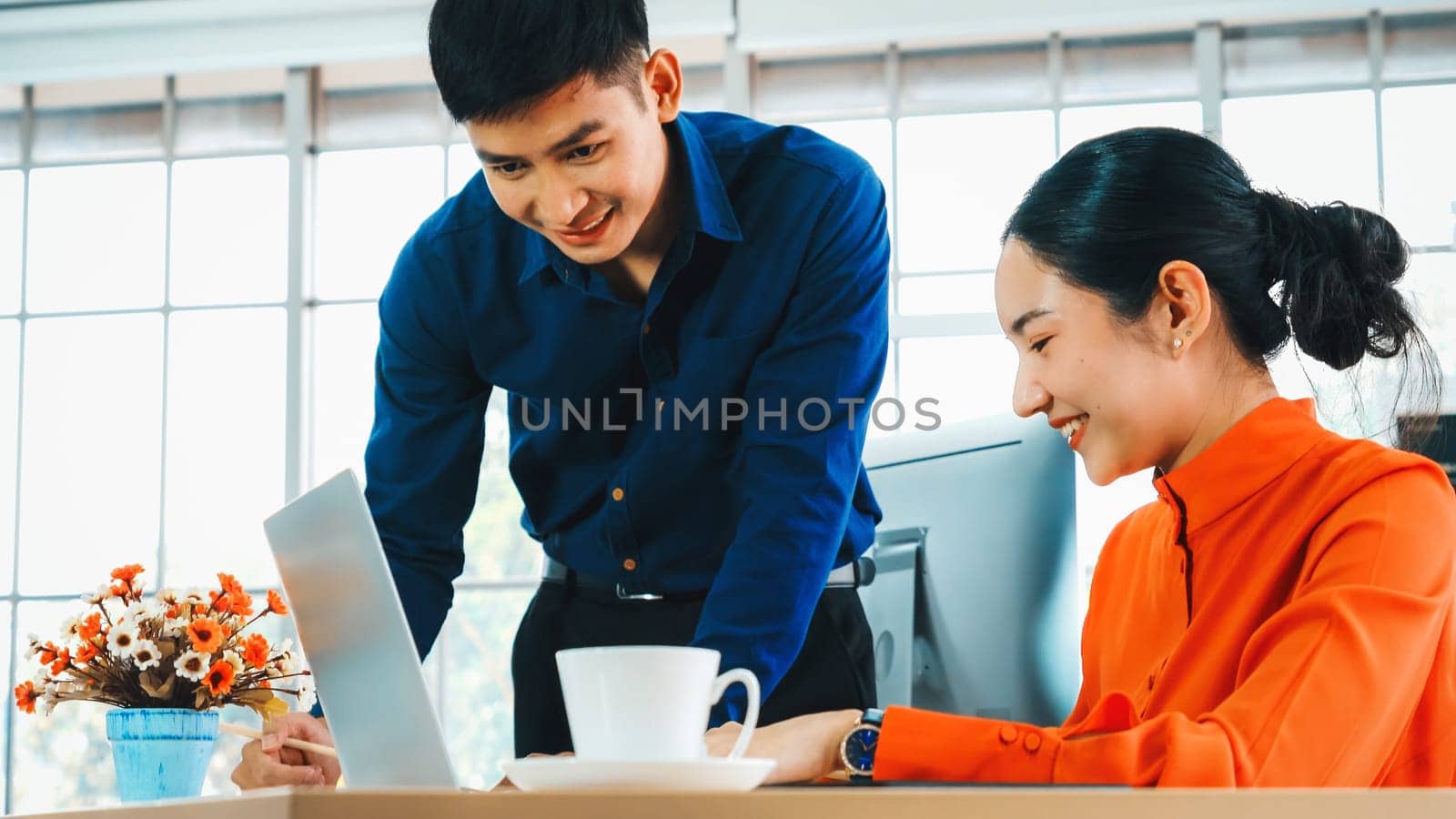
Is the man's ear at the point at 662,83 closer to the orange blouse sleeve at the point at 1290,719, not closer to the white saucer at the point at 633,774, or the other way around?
the orange blouse sleeve at the point at 1290,719

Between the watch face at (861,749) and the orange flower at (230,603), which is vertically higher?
the orange flower at (230,603)

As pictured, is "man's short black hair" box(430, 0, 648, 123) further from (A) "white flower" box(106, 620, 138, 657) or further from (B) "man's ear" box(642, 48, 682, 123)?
(A) "white flower" box(106, 620, 138, 657)

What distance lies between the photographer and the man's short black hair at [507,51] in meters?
1.38

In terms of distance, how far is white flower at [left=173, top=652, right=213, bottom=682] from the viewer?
139 cm

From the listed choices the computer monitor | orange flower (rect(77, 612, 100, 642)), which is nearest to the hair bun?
the computer monitor

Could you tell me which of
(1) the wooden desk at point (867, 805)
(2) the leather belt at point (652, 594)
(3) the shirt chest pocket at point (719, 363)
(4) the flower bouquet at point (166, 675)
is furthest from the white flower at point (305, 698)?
(1) the wooden desk at point (867, 805)

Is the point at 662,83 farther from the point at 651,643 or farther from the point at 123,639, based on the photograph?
the point at 123,639

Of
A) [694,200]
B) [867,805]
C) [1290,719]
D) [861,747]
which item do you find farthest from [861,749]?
[694,200]

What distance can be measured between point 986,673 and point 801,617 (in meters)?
0.33

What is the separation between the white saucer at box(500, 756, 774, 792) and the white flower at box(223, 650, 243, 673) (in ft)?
2.90

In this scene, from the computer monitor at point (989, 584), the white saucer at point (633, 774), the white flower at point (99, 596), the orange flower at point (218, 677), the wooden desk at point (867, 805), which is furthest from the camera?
the computer monitor at point (989, 584)

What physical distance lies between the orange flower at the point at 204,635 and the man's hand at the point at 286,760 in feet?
0.48

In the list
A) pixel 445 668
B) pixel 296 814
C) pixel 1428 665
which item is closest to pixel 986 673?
pixel 1428 665

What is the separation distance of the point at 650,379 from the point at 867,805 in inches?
49.9
